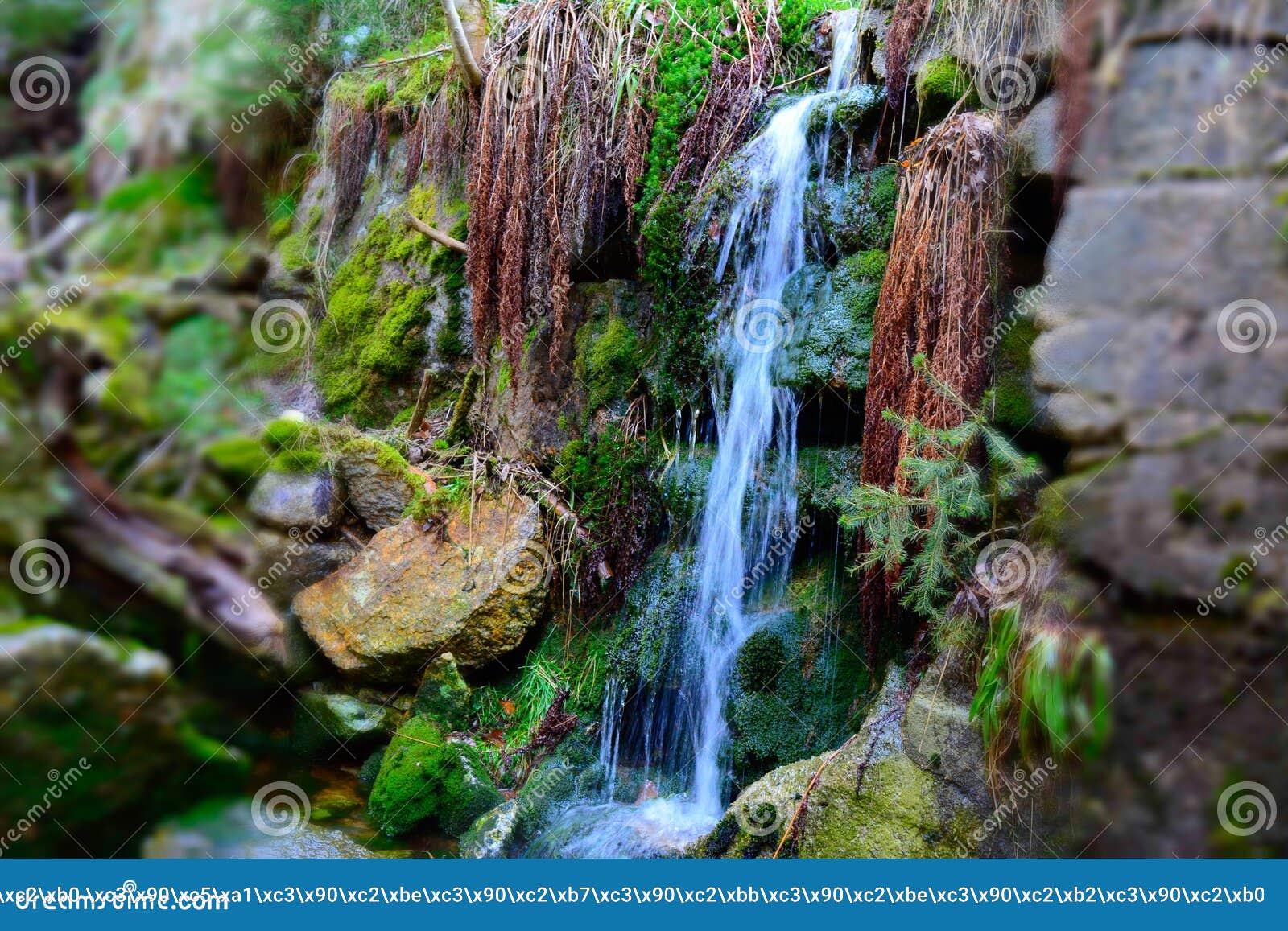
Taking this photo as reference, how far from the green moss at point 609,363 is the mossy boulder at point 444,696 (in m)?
1.72

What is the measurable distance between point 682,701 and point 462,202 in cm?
398

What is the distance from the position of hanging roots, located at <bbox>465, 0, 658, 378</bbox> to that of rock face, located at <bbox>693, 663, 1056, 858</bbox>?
9.98ft

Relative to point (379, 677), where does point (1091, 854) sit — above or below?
above

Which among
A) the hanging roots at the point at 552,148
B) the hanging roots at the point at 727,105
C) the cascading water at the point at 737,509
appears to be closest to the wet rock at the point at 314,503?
the hanging roots at the point at 552,148

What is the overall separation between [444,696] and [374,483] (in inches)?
59.8

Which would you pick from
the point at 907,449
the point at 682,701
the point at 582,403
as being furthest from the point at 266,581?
the point at 582,403

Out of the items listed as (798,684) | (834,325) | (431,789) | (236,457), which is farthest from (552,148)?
(236,457)

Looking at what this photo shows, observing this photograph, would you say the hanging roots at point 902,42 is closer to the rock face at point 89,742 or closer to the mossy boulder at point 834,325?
the mossy boulder at point 834,325

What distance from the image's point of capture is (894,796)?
110 inches

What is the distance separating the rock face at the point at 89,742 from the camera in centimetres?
67

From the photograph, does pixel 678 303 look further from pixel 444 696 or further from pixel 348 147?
pixel 348 147

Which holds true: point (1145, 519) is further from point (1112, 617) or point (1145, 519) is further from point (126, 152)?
point (126, 152)

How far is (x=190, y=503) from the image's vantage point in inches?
25.7

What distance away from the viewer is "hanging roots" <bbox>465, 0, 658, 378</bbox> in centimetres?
496
